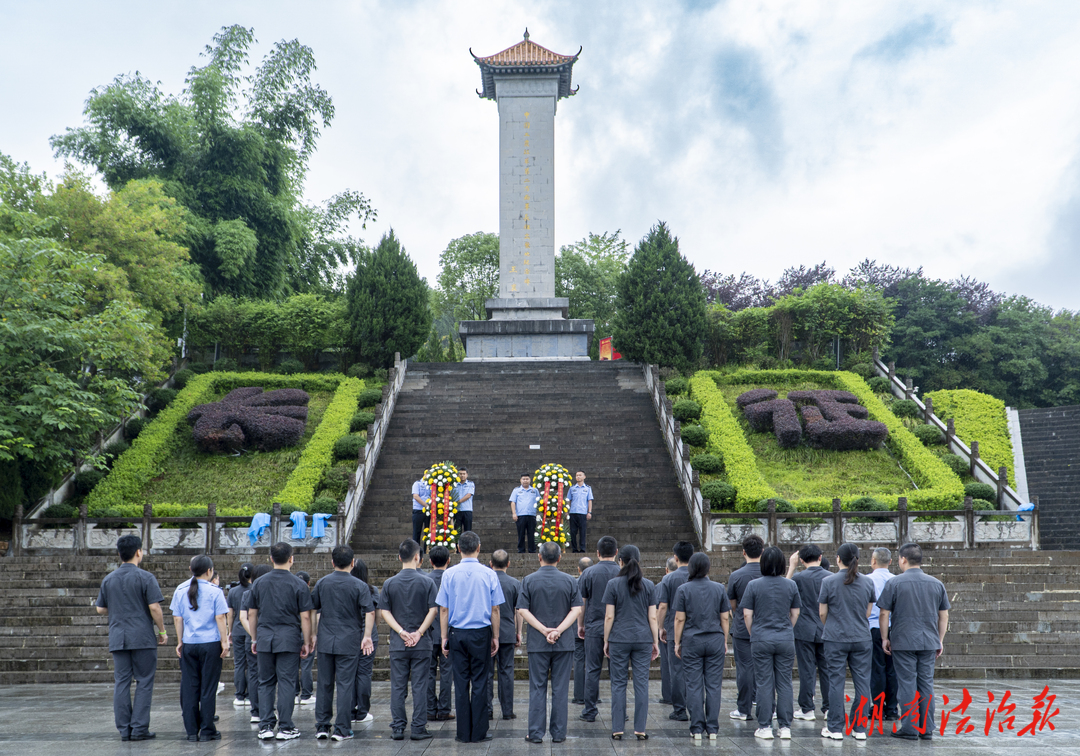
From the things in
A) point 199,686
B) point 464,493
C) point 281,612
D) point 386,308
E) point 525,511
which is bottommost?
point 199,686

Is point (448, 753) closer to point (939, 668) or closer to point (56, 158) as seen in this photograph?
point (939, 668)

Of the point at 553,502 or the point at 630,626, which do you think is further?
the point at 553,502

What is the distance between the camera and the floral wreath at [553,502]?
53.2 feet

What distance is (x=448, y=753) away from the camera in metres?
7.06

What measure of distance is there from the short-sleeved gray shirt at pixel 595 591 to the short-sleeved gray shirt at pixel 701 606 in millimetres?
689

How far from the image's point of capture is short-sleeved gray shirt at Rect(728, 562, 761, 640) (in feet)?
26.9

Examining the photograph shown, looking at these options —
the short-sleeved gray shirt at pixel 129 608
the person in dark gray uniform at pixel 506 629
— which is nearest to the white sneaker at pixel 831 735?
the person in dark gray uniform at pixel 506 629

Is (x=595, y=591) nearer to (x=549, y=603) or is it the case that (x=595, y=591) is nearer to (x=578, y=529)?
(x=549, y=603)

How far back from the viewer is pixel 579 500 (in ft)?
52.2

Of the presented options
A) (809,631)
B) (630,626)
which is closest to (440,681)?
(630,626)

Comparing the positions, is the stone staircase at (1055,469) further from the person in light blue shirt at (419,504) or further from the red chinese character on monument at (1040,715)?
the person in light blue shirt at (419,504)

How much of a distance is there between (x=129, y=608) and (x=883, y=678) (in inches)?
286

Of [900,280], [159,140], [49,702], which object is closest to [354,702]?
[49,702]

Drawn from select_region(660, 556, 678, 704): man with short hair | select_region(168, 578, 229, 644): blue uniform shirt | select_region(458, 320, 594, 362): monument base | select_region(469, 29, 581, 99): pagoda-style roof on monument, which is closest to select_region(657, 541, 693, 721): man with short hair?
select_region(660, 556, 678, 704): man with short hair
